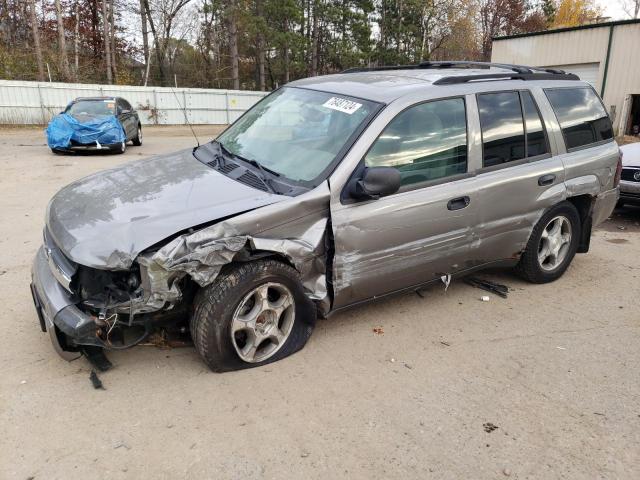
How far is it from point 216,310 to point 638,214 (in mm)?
7326

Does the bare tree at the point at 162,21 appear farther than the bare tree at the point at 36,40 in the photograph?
Yes

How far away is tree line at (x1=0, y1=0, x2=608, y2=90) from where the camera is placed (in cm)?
3086

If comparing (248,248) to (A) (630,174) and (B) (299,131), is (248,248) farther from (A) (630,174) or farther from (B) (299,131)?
(A) (630,174)

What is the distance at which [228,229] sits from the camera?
2.96 m

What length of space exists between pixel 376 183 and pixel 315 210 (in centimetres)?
42

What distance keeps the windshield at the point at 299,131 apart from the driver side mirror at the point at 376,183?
0.85ft

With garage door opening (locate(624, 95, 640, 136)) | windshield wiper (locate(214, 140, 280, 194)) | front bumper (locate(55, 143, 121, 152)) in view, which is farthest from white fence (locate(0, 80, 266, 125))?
garage door opening (locate(624, 95, 640, 136))

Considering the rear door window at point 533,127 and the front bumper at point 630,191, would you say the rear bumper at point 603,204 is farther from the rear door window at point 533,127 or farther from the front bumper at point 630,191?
the front bumper at point 630,191

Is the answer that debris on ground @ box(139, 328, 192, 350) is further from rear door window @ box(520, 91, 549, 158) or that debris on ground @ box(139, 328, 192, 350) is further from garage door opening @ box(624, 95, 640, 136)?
garage door opening @ box(624, 95, 640, 136)

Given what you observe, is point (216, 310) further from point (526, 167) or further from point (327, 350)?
point (526, 167)

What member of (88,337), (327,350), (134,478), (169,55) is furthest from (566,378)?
(169,55)

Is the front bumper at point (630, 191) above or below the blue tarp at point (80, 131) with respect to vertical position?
below

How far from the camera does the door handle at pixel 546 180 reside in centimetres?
430

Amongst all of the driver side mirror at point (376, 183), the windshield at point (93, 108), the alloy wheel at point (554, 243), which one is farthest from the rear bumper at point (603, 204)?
the windshield at point (93, 108)
